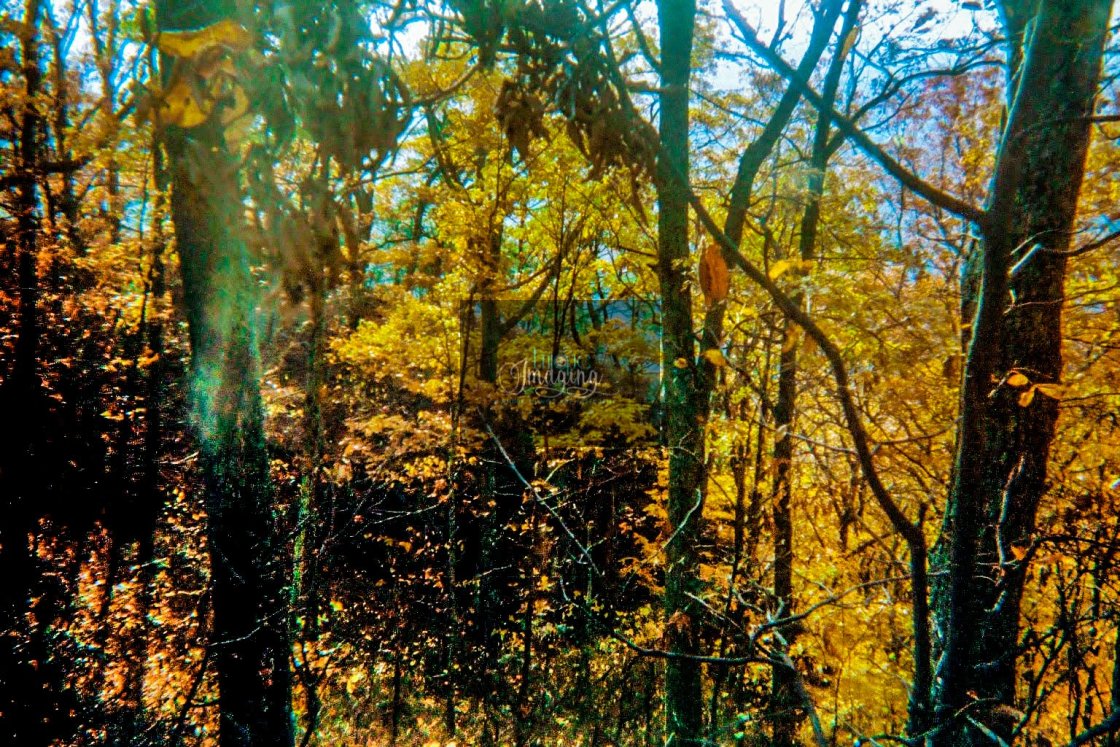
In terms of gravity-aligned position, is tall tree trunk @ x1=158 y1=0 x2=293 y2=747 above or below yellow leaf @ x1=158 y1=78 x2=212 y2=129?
below

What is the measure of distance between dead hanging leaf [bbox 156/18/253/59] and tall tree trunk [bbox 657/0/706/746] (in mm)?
3426

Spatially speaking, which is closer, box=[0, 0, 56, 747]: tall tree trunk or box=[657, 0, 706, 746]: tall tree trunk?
box=[657, 0, 706, 746]: tall tree trunk

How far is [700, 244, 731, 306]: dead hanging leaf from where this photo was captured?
1.45 m

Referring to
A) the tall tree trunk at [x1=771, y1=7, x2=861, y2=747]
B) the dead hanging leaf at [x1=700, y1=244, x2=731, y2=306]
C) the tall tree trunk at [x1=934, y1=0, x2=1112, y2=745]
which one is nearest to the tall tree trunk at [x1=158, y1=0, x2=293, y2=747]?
the dead hanging leaf at [x1=700, y1=244, x2=731, y2=306]

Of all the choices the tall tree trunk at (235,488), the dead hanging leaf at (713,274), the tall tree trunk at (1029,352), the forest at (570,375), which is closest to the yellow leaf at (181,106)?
the forest at (570,375)

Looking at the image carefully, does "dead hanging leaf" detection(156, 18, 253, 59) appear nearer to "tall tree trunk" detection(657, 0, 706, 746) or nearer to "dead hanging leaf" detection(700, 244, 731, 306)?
"dead hanging leaf" detection(700, 244, 731, 306)

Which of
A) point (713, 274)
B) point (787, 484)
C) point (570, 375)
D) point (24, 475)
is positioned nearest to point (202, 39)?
point (713, 274)

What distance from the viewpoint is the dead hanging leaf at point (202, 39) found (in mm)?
1009

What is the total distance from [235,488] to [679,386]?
3.72m

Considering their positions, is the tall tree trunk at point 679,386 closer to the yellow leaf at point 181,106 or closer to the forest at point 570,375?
the forest at point 570,375

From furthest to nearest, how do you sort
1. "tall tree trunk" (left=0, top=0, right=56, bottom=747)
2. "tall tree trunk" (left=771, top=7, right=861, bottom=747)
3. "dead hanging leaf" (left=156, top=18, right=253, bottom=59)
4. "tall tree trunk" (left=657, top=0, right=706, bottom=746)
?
"tall tree trunk" (left=771, top=7, right=861, bottom=747) → "tall tree trunk" (left=0, top=0, right=56, bottom=747) → "tall tree trunk" (left=657, top=0, right=706, bottom=746) → "dead hanging leaf" (left=156, top=18, right=253, bottom=59)

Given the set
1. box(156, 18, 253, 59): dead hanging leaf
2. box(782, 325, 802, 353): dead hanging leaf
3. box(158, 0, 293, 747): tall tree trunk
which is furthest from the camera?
box(158, 0, 293, 747): tall tree trunk

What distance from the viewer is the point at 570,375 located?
11031 millimetres

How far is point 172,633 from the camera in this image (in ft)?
20.5
